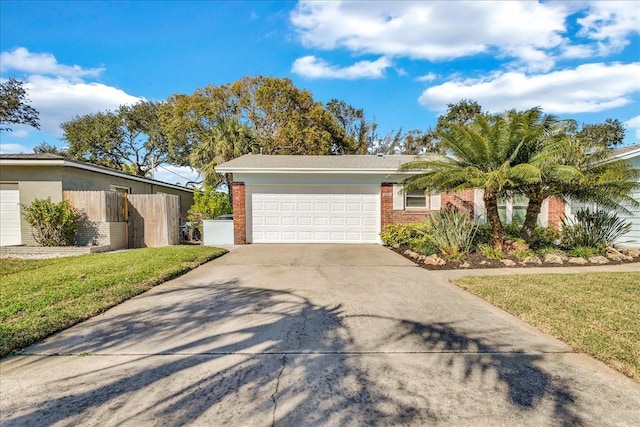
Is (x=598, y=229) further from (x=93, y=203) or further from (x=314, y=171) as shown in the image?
(x=93, y=203)

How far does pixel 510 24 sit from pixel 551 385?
428 inches

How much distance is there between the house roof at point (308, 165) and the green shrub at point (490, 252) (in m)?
4.10

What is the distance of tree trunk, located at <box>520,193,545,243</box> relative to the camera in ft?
30.0

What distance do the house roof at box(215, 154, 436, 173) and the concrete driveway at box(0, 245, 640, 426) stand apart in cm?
767

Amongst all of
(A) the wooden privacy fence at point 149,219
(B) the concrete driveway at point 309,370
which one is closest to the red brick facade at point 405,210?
(A) the wooden privacy fence at point 149,219

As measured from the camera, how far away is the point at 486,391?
106 inches

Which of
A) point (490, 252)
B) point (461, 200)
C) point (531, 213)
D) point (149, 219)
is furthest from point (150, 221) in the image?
point (531, 213)

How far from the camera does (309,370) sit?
10.0 ft

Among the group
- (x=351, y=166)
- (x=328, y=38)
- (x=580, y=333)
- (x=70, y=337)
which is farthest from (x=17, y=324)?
(x=328, y=38)

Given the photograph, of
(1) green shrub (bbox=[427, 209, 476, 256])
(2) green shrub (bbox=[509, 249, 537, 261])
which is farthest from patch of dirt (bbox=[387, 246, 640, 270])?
(1) green shrub (bbox=[427, 209, 476, 256])

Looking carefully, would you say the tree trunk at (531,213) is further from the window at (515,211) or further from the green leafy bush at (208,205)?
the green leafy bush at (208,205)

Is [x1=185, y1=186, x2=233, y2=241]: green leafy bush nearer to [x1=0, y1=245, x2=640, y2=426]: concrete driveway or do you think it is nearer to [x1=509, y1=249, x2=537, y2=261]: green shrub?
[x1=0, y1=245, x2=640, y2=426]: concrete driveway

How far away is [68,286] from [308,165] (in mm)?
8864

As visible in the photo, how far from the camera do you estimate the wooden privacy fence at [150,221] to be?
1222 centimetres
